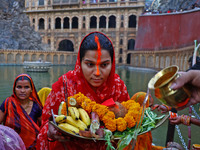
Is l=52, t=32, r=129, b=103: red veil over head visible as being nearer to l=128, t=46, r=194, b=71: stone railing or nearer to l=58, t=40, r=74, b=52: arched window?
l=128, t=46, r=194, b=71: stone railing

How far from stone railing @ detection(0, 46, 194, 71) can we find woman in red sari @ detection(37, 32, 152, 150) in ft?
44.5

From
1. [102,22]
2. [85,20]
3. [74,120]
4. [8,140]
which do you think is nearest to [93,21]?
[102,22]

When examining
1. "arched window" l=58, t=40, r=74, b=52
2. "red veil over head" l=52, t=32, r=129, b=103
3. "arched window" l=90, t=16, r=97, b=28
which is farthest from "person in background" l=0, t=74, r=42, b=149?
"arched window" l=90, t=16, r=97, b=28

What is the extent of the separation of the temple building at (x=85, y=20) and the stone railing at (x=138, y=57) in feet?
12.3

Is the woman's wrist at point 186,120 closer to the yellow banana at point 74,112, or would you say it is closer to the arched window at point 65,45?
the yellow banana at point 74,112

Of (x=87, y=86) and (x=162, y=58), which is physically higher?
(x=162, y=58)

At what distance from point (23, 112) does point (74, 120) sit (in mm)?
1341

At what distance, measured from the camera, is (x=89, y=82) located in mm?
1530

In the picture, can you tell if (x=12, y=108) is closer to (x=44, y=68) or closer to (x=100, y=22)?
(x=44, y=68)

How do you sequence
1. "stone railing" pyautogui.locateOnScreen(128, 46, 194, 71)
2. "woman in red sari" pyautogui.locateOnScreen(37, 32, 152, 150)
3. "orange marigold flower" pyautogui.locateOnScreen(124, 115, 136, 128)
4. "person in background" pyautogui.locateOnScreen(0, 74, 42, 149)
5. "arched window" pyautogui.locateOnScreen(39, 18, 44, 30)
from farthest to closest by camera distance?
"arched window" pyautogui.locateOnScreen(39, 18, 44, 30)
"stone railing" pyautogui.locateOnScreen(128, 46, 194, 71)
"person in background" pyautogui.locateOnScreen(0, 74, 42, 149)
"woman in red sari" pyautogui.locateOnScreen(37, 32, 152, 150)
"orange marigold flower" pyautogui.locateOnScreen(124, 115, 136, 128)

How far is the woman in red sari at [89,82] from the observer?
1.45 m

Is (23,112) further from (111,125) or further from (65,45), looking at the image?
(65,45)

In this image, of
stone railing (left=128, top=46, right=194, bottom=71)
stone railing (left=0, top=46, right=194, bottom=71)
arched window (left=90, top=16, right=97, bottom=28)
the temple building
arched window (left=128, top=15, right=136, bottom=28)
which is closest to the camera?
stone railing (left=128, top=46, right=194, bottom=71)

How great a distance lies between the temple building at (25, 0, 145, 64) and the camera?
101 ft
